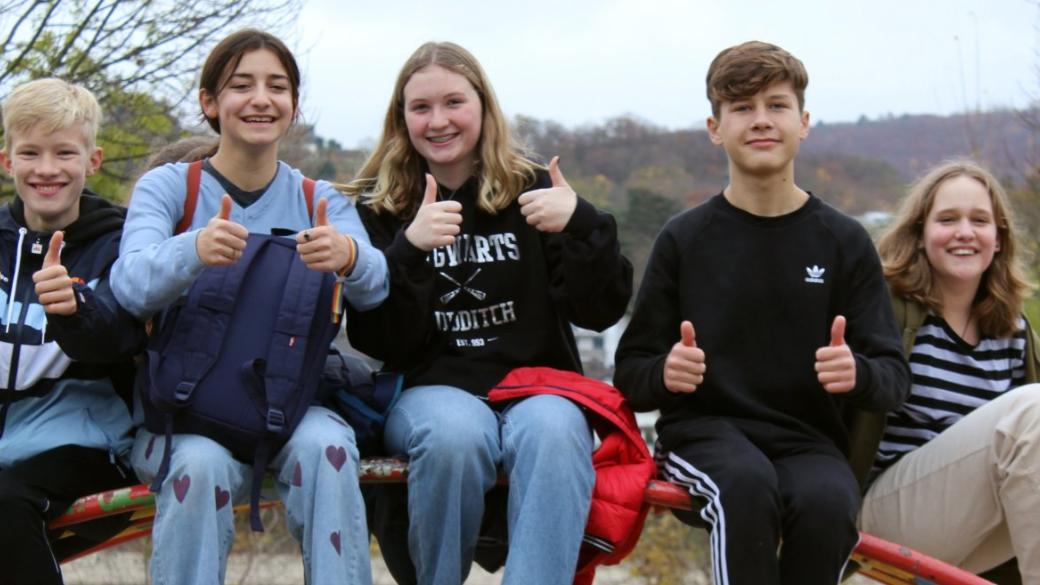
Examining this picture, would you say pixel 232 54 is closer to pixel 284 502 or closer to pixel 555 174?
pixel 555 174

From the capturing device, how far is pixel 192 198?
12.0ft

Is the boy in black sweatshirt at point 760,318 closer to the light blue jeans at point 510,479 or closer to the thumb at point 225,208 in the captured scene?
the light blue jeans at point 510,479

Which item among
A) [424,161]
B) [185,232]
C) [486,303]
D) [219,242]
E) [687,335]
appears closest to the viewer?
[219,242]

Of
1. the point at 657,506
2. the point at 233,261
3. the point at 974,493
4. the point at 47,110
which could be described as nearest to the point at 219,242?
the point at 233,261

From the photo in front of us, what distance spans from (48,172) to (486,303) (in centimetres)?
130

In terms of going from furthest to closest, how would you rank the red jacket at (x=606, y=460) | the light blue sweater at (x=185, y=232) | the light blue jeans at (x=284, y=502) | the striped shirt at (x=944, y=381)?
the striped shirt at (x=944, y=381)
the red jacket at (x=606, y=460)
the light blue sweater at (x=185, y=232)
the light blue jeans at (x=284, y=502)

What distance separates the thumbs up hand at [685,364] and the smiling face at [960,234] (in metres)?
0.98

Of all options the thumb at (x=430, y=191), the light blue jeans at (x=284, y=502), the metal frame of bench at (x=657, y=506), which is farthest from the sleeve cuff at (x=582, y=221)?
the light blue jeans at (x=284, y=502)

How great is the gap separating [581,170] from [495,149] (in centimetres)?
1840

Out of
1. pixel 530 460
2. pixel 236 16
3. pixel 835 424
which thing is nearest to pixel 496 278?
pixel 530 460

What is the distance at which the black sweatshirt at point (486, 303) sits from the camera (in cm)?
368

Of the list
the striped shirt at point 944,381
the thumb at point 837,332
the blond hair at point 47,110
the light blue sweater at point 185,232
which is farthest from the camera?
the striped shirt at point 944,381

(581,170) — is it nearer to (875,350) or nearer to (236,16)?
(236,16)

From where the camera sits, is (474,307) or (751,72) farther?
(474,307)
